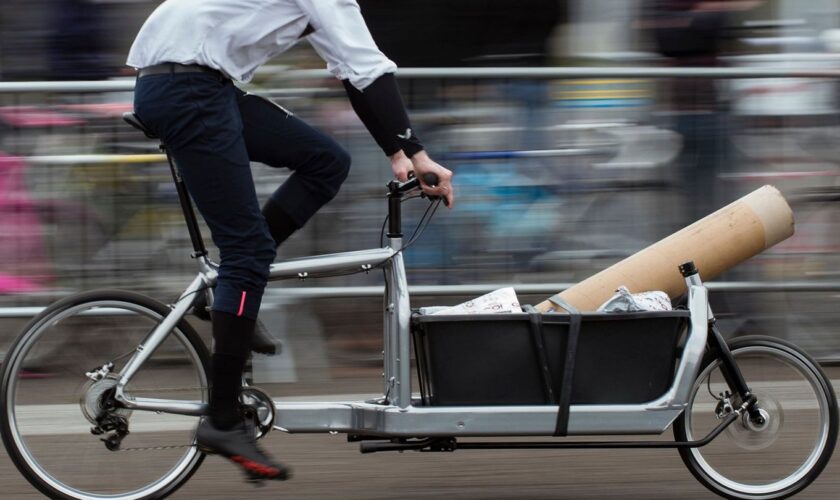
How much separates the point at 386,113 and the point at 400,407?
2.96 ft

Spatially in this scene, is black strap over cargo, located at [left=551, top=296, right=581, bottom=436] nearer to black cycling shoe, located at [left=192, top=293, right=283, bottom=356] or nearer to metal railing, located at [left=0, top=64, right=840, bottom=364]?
black cycling shoe, located at [left=192, top=293, right=283, bottom=356]

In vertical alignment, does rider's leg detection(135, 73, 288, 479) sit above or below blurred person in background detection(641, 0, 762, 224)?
above

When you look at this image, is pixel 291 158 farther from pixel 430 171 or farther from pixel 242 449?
pixel 242 449

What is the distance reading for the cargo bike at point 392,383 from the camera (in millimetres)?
4047

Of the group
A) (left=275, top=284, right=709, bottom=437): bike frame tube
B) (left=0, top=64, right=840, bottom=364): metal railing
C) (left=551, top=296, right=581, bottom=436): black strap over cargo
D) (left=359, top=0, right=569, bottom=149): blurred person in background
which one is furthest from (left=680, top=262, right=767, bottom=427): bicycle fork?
(left=359, top=0, right=569, bottom=149): blurred person in background

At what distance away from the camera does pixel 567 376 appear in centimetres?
404

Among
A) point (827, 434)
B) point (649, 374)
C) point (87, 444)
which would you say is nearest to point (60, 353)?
point (87, 444)

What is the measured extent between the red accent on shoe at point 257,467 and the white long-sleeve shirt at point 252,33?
1134 mm

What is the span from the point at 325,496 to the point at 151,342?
84 centimetres

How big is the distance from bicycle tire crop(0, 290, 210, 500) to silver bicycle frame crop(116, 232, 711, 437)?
80 millimetres

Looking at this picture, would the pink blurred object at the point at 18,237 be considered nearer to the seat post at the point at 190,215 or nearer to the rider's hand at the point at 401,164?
the seat post at the point at 190,215

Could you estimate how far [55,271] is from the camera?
6219mm

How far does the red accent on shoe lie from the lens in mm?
3969

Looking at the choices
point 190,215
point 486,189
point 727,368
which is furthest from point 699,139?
point 190,215
